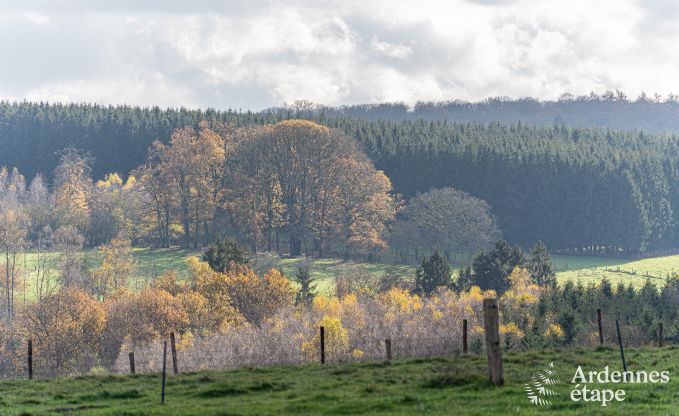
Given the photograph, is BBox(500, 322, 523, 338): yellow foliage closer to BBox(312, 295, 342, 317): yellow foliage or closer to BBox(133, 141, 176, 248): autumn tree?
BBox(312, 295, 342, 317): yellow foliage

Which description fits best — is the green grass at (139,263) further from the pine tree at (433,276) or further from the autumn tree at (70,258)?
the pine tree at (433,276)

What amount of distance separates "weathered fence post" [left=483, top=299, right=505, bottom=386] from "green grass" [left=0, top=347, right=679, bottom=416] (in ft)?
0.97

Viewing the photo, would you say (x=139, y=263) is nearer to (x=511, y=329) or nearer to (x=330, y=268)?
(x=330, y=268)

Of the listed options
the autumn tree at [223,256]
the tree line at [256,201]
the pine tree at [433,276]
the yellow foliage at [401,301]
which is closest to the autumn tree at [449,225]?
the tree line at [256,201]

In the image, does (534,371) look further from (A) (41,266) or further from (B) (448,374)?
(A) (41,266)

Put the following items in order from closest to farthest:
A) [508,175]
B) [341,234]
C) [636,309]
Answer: [636,309]
[341,234]
[508,175]

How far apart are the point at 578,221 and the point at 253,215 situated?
54394 millimetres

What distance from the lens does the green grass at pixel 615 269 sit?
122000 millimetres

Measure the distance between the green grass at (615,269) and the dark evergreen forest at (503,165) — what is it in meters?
7.74

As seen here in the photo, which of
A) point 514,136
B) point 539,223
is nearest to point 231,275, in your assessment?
point 539,223

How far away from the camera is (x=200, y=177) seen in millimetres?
138750

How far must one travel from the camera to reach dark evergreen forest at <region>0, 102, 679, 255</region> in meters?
153

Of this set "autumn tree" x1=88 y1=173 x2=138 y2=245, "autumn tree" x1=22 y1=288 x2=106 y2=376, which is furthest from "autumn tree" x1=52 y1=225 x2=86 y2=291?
"autumn tree" x1=22 y1=288 x2=106 y2=376

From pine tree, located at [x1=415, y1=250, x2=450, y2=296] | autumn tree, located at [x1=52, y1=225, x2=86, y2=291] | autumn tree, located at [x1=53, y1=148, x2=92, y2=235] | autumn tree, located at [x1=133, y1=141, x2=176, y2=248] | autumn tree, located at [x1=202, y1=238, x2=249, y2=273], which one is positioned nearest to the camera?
autumn tree, located at [x1=202, y1=238, x2=249, y2=273]
